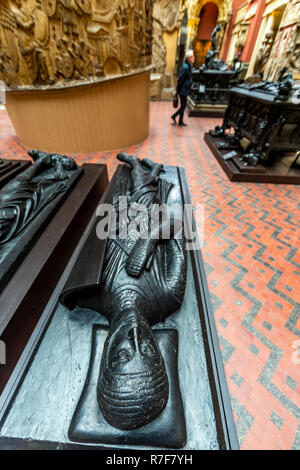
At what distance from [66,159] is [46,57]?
2469mm

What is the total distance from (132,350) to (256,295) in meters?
1.54

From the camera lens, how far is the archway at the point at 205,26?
59.9 feet

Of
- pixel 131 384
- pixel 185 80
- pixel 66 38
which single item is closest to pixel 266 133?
pixel 185 80

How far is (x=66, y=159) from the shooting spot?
106 inches

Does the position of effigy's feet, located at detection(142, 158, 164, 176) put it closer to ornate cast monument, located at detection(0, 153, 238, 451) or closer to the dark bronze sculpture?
the dark bronze sculpture

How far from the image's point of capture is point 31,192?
2102 mm

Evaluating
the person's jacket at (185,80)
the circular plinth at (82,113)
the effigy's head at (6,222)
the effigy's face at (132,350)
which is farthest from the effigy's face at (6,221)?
the person's jacket at (185,80)

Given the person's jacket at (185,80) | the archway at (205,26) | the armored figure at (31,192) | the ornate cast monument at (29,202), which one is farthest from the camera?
the archway at (205,26)

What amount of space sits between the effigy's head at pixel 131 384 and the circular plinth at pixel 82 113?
15.5 ft

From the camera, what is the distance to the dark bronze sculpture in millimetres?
803

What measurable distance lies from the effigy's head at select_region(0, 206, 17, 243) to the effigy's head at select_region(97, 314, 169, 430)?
1.33 metres

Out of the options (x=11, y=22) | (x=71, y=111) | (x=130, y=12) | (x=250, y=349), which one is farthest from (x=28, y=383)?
(x=130, y=12)

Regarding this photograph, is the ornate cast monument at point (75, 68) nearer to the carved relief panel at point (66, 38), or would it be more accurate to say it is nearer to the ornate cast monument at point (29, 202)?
the carved relief panel at point (66, 38)

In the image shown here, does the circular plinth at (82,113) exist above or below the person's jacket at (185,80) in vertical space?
below
